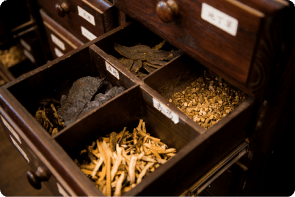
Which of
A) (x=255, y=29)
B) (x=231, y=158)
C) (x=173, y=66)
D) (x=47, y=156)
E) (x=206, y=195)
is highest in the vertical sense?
(x=255, y=29)

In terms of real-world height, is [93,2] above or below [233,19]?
below

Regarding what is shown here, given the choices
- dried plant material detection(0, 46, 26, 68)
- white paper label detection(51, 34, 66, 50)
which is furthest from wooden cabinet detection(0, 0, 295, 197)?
dried plant material detection(0, 46, 26, 68)

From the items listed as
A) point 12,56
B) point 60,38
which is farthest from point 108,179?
point 12,56

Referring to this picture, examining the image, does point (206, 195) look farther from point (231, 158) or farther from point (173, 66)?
point (173, 66)

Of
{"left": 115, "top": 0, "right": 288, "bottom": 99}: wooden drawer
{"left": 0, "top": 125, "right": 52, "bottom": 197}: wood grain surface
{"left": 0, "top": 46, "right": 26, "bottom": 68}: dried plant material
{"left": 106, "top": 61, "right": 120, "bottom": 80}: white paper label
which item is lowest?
{"left": 0, "top": 125, "right": 52, "bottom": 197}: wood grain surface

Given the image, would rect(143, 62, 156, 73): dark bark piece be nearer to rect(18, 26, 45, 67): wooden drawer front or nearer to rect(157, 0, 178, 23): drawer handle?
rect(157, 0, 178, 23): drawer handle

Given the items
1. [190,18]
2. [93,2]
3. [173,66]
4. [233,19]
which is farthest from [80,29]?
[233,19]

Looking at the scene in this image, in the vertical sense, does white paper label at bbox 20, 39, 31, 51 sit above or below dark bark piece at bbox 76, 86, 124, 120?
below

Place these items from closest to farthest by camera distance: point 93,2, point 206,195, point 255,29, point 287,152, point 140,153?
point 255,29, point 140,153, point 287,152, point 93,2, point 206,195
